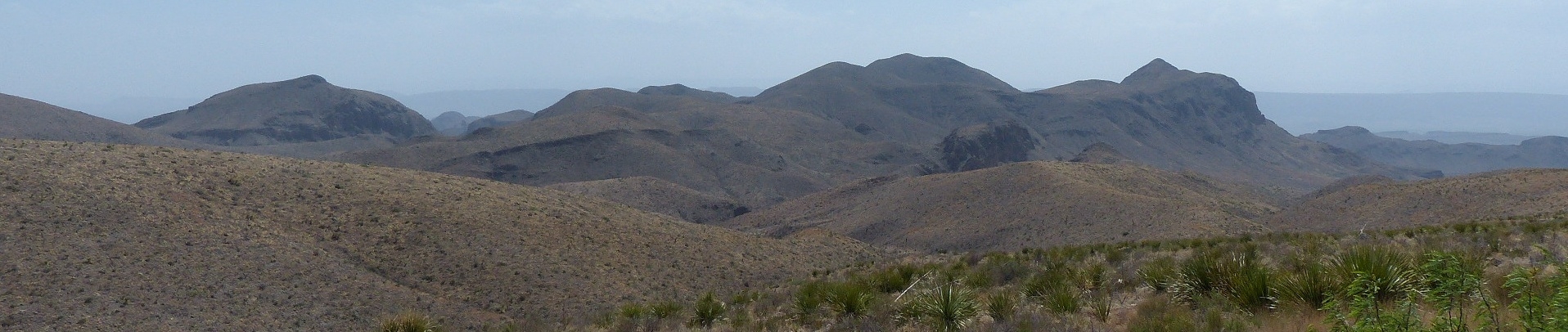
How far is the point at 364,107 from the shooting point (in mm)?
→ 187750

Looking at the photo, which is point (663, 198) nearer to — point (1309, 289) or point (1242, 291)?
point (1242, 291)

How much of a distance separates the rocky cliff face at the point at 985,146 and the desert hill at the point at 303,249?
285 feet

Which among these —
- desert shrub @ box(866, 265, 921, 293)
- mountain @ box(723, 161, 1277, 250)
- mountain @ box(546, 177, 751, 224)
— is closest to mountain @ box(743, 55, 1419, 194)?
mountain @ box(546, 177, 751, 224)

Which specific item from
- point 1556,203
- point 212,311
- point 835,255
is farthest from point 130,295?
point 1556,203

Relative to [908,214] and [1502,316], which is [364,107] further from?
[1502,316]

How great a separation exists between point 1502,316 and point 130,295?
29.6 m

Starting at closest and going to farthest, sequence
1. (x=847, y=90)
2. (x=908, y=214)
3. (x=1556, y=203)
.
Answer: (x=1556, y=203) → (x=908, y=214) → (x=847, y=90)

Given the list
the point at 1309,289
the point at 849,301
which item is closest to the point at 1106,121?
the point at 849,301

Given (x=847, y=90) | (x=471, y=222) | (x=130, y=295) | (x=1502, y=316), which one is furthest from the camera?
(x=847, y=90)

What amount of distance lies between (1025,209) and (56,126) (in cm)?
12712

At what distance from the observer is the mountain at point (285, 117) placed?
15462cm

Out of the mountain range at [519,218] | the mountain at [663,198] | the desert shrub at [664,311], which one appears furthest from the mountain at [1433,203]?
the mountain at [663,198]

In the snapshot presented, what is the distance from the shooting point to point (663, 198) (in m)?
81.2

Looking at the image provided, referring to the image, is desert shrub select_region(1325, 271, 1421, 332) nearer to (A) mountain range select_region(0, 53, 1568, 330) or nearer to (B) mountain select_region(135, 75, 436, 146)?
(A) mountain range select_region(0, 53, 1568, 330)
